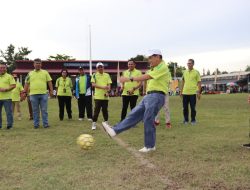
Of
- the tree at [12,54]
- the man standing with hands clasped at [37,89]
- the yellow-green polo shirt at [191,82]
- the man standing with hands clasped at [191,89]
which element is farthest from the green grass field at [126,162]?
the tree at [12,54]

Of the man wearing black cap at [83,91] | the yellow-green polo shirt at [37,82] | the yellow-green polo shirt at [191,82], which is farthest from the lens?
the man wearing black cap at [83,91]

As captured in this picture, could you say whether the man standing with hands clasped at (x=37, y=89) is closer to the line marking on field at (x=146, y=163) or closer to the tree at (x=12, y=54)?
the line marking on field at (x=146, y=163)

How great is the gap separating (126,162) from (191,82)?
6.63 meters

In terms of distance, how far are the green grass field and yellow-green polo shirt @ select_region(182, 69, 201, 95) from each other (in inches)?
109

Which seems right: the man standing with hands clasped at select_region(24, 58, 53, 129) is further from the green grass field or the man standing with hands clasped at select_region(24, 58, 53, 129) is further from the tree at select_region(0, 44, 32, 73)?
the tree at select_region(0, 44, 32, 73)

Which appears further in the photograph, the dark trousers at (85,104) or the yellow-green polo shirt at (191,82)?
the dark trousers at (85,104)

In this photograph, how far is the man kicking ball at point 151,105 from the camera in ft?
24.5

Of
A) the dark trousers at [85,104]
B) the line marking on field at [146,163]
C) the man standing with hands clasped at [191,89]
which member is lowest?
the line marking on field at [146,163]

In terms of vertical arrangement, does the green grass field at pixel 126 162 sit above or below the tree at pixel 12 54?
below

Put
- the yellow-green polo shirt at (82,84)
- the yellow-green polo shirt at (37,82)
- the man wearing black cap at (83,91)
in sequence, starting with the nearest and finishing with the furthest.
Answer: the yellow-green polo shirt at (37,82) → the man wearing black cap at (83,91) → the yellow-green polo shirt at (82,84)

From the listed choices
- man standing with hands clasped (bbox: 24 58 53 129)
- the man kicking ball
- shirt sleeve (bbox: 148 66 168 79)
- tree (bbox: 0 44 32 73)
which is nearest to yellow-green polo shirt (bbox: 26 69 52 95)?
man standing with hands clasped (bbox: 24 58 53 129)

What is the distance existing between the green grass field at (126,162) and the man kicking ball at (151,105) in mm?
379

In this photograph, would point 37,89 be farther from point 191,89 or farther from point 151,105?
point 151,105

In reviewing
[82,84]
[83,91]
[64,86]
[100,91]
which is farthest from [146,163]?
[64,86]
